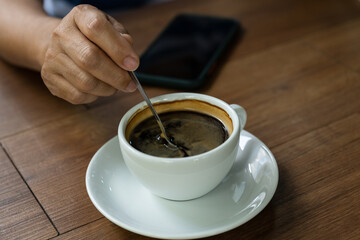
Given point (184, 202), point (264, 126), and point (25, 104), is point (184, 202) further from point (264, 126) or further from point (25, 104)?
point (25, 104)

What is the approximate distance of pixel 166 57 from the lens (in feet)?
3.18

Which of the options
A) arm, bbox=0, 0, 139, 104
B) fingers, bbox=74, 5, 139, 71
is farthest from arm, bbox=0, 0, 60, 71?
fingers, bbox=74, 5, 139, 71

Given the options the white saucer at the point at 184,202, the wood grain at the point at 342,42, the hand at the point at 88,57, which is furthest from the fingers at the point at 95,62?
the wood grain at the point at 342,42

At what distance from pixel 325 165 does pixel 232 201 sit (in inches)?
7.1

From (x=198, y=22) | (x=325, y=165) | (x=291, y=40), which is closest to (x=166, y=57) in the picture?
(x=198, y=22)

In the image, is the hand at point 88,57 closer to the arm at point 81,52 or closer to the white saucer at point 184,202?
the arm at point 81,52

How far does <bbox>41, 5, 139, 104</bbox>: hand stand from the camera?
65 centimetres

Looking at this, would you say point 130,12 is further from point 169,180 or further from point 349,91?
point 169,180

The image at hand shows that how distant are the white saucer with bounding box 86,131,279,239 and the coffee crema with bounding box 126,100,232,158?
0.21 feet

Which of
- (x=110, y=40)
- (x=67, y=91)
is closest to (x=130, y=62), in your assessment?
(x=110, y=40)

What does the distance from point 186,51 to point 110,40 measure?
14.3 inches

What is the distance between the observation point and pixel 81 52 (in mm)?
680

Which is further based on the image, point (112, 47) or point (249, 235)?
point (112, 47)

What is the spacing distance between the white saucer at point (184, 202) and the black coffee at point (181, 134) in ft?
0.21
